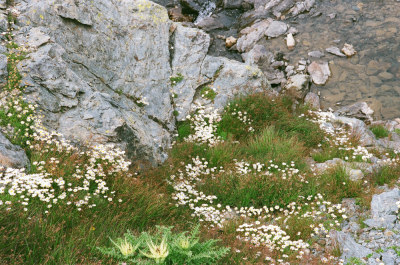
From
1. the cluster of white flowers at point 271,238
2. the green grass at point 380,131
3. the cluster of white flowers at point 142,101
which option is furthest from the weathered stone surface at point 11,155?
the green grass at point 380,131

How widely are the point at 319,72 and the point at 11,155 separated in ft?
40.8

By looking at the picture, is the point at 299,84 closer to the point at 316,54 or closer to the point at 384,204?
the point at 316,54

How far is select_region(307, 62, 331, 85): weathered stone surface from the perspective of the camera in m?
15.1

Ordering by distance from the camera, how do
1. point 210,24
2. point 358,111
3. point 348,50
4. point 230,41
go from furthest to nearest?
1. point 210,24
2. point 230,41
3. point 348,50
4. point 358,111

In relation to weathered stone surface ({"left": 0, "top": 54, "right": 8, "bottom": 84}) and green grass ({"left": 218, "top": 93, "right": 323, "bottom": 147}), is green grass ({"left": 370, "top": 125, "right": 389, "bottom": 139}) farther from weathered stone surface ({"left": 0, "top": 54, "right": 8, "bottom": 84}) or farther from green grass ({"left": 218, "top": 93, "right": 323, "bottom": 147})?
weathered stone surface ({"left": 0, "top": 54, "right": 8, "bottom": 84})

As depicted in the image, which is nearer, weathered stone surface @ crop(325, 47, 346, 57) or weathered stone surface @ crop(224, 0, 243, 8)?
weathered stone surface @ crop(325, 47, 346, 57)

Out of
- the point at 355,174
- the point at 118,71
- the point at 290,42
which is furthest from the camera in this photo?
the point at 290,42

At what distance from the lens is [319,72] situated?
15336 mm

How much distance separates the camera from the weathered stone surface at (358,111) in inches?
528

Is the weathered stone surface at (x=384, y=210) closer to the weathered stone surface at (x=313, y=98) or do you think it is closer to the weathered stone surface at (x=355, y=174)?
the weathered stone surface at (x=355, y=174)

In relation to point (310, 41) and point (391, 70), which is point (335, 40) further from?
point (391, 70)

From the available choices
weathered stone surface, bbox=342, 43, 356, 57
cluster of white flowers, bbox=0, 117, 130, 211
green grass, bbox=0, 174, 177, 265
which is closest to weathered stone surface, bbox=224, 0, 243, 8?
weathered stone surface, bbox=342, 43, 356, 57

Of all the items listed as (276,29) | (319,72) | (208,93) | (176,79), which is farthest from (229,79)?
(276,29)

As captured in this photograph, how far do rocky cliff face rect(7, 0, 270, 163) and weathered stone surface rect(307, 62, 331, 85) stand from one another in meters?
3.88
